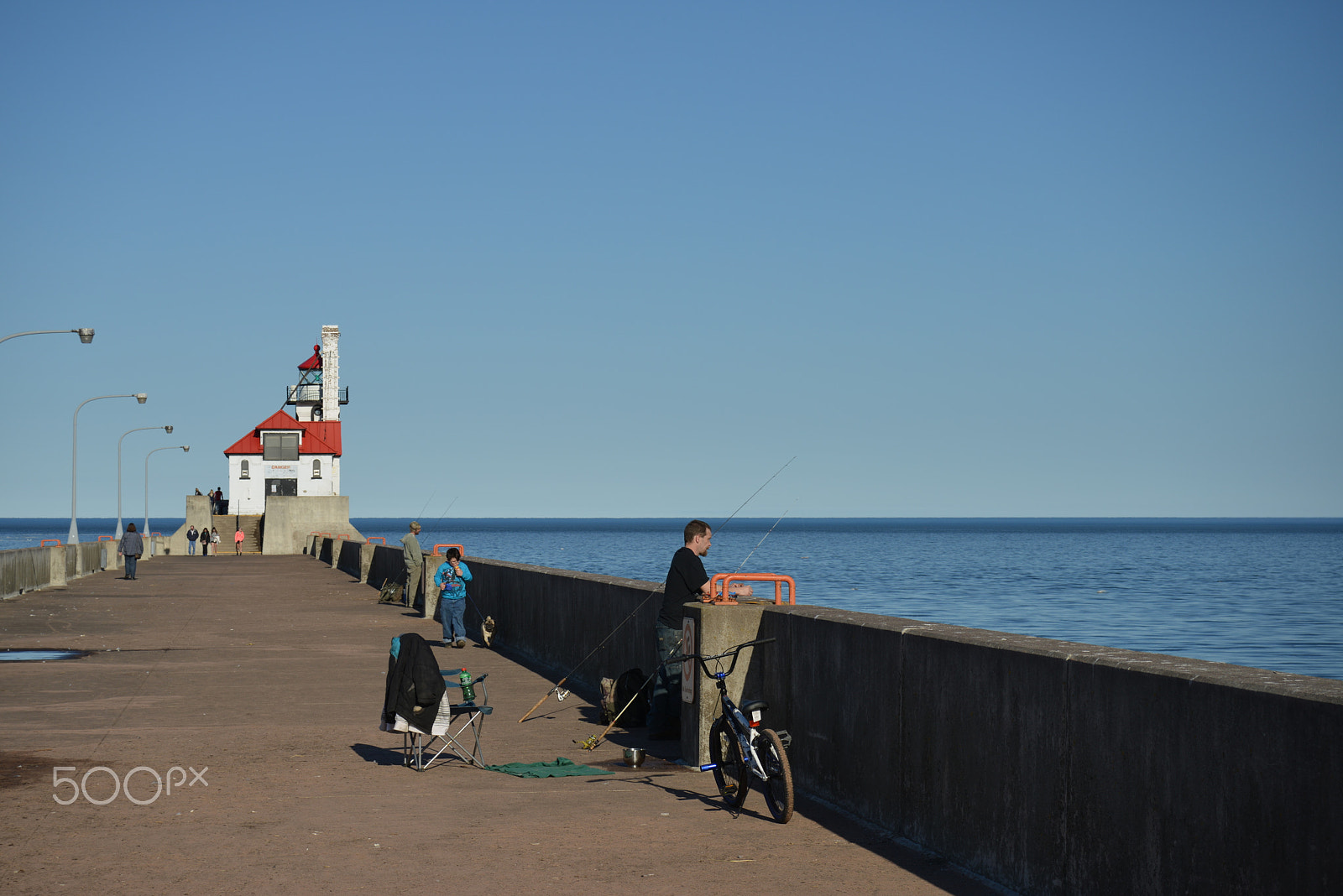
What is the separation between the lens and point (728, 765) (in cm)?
847

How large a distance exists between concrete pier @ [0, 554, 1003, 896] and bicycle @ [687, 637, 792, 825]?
17 cm

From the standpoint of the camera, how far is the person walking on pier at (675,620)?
1025cm

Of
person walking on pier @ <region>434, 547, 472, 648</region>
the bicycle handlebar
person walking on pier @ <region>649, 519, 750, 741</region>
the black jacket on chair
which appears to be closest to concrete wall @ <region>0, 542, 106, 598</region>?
person walking on pier @ <region>434, 547, 472, 648</region>

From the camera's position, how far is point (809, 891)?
6.39 meters

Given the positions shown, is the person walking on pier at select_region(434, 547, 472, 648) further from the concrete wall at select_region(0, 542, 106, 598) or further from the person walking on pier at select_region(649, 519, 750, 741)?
the concrete wall at select_region(0, 542, 106, 598)

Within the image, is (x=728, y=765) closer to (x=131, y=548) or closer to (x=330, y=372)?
(x=131, y=548)

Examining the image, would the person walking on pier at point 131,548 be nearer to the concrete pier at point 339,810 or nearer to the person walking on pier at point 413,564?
the person walking on pier at point 413,564

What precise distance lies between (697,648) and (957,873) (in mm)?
3321

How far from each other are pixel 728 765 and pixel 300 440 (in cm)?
9052

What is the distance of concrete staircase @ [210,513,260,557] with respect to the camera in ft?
270

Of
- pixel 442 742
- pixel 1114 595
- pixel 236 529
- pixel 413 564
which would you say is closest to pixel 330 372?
pixel 236 529

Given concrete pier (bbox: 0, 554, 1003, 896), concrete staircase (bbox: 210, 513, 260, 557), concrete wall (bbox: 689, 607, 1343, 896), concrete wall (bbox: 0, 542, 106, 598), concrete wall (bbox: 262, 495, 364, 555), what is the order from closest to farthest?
concrete wall (bbox: 689, 607, 1343, 896), concrete pier (bbox: 0, 554, 1003, 896), concrete wall (bbox: 0, 542, 106, 598), concrete wall (bbox: 262, 495, 364, 555), concrete staircase (bbox: 210, 513, 260, 557)

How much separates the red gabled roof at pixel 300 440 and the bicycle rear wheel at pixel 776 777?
8938cm

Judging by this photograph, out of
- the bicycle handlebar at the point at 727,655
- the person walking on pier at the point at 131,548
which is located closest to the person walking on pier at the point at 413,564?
the person walking on pier at the point at 131,548
